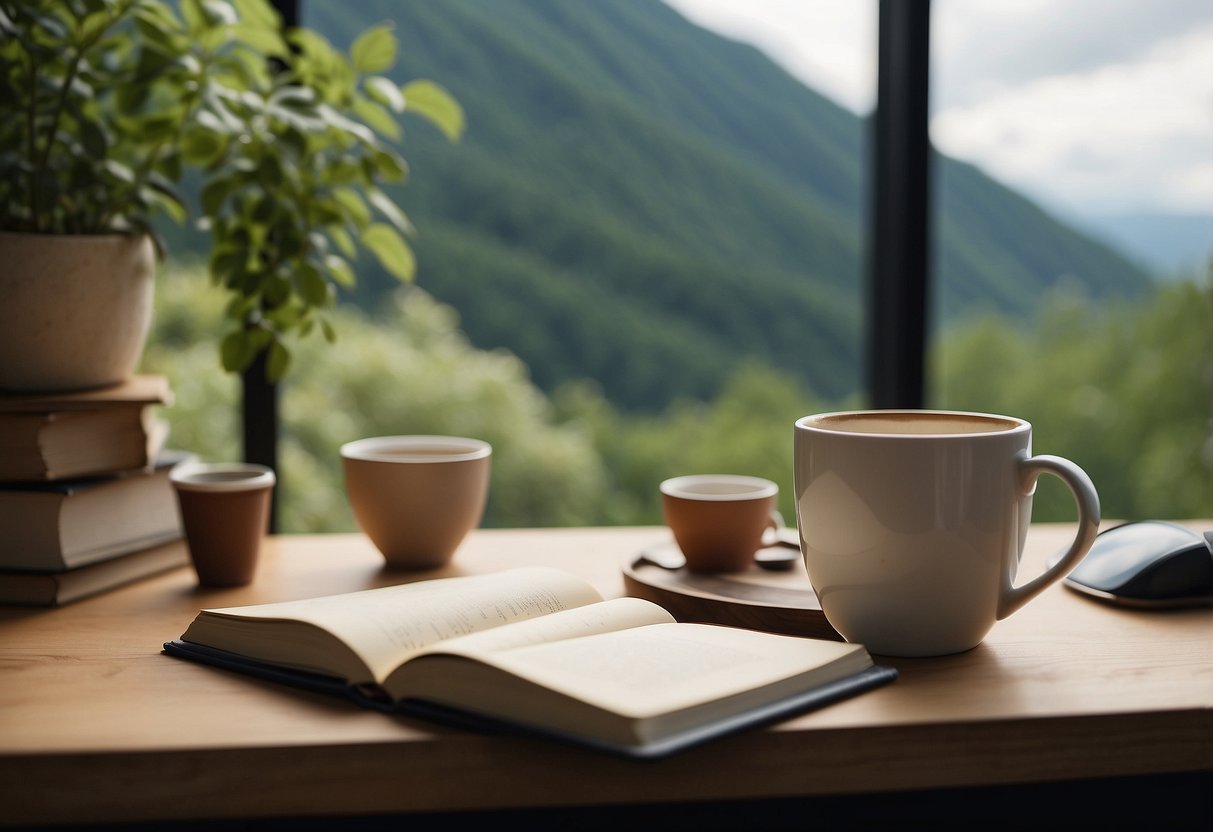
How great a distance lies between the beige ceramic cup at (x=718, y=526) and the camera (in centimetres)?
87

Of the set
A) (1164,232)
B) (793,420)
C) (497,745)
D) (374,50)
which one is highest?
(374,50)

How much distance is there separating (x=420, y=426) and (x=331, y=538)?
154cm

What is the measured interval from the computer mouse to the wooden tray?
9.3 inches

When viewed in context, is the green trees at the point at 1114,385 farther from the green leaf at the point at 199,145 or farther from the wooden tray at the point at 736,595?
the green leaf at the point at 199,145

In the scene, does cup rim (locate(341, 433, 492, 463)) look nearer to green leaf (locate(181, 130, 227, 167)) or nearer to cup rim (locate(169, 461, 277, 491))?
cup rim (locate(169, 461, 277, 491))

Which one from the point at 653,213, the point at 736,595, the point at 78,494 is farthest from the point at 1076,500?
the point at 653,213

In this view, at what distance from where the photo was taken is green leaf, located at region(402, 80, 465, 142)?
0.94 m

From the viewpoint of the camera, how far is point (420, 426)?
2.60 meters

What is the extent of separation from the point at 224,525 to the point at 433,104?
42 centimetres

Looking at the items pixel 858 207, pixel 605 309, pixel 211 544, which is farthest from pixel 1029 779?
pixel 858 207

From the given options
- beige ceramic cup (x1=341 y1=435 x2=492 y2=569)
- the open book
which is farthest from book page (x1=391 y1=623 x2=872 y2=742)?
beige ceramic cup (x1=341 y1=435 x2=492 y2=569)

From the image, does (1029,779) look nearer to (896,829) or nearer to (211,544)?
(896,829)

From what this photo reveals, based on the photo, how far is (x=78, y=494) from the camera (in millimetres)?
831

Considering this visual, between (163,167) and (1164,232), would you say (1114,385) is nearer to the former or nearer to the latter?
(1164,232)
